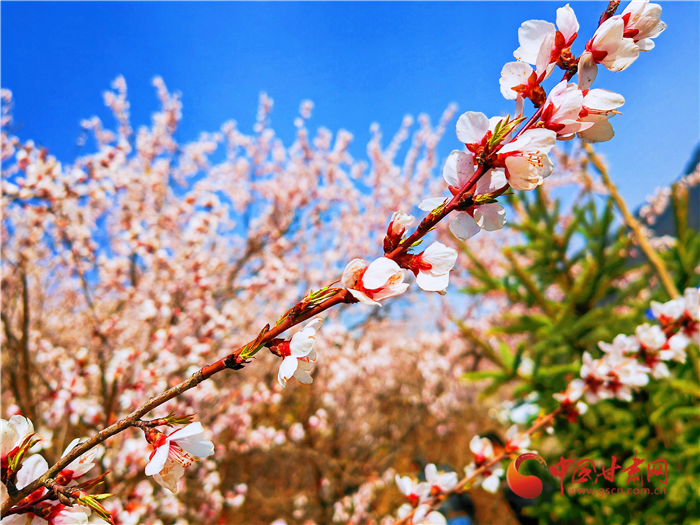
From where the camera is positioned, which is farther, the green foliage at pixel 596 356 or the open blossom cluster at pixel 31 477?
the green foliage at pixel 596 356

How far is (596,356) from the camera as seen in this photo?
299cm

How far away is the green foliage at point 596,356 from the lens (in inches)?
88.7

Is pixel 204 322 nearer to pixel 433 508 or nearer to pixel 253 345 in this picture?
pixel 433 508

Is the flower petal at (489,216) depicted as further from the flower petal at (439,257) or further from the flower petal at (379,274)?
the flower petal at (379,274)

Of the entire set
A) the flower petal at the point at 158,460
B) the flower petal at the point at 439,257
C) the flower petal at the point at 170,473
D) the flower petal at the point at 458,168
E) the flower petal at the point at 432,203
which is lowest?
the flower petal at the point at 170,473

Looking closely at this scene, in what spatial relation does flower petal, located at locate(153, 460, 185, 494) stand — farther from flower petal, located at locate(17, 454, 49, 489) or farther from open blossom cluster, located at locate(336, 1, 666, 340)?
open blossom cluster, located at locate(336, 1, 666, 340)

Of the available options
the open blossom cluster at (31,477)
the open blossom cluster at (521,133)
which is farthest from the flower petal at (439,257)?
the open blossom cluster at (31,477)

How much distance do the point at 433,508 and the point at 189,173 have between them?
8912 millimetres

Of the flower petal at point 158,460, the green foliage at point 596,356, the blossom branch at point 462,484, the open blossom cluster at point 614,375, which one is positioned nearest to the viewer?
the flower petal at point 158,460

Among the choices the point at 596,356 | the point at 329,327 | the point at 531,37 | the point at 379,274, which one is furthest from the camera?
the point at 329,327

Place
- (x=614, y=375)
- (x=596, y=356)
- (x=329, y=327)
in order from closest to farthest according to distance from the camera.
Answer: (x=614, y=375)
(x=596, y=356)
(x=329, y=327)

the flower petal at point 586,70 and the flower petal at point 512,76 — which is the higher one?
the flower petal at point 512,76
